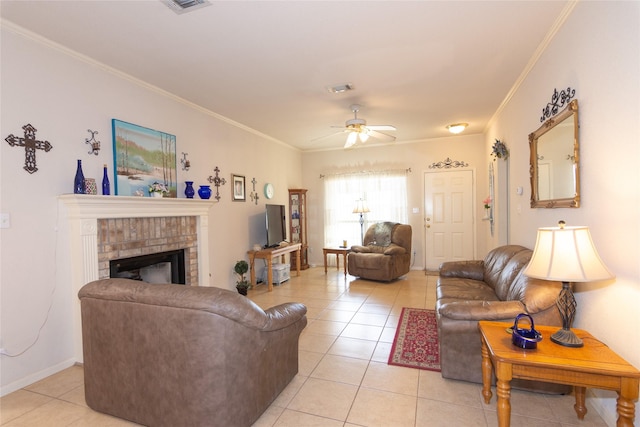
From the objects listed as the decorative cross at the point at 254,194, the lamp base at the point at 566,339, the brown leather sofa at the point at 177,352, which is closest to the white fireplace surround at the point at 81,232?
the brown leather sofa at the point at 177,352

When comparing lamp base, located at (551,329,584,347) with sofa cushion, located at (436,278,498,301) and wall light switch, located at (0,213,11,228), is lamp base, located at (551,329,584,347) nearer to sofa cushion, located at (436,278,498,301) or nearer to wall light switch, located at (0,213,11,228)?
sofa cushion, located at (436,278,498,301)

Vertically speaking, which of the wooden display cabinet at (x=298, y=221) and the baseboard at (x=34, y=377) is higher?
the wooden display cabinet at (x=298, y=221)

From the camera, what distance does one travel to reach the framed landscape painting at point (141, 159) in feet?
10.4

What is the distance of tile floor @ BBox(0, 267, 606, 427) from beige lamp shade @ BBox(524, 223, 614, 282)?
3.25ft

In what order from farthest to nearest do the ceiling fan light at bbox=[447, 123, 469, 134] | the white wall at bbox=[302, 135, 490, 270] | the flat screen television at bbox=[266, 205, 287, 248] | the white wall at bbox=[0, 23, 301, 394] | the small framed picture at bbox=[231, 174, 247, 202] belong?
the white wall at bbox=[302, 135, 490, 270] < the flat screen television at bbox=[266, 205, 287, 248] < the ceiling fan light at bbox=[447, 123, 469, 134] < the small framed picture at bbox=[231, 174, 247, 202] < the white wall at bbox=[0, 23, 301, 394]

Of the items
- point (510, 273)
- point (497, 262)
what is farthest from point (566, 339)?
point (497, 262)

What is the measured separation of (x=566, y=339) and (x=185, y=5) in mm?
3094

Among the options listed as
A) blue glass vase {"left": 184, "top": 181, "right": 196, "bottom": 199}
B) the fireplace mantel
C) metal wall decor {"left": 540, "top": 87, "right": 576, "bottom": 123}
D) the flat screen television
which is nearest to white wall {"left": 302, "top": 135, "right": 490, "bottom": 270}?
the flat screen television

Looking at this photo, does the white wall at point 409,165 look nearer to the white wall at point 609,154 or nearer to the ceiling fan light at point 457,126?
the ceiling fan light at point 457,126

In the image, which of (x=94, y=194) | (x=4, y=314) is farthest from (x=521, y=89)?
(x=4, y=314)

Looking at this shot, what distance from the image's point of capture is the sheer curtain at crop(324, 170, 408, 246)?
259 inches

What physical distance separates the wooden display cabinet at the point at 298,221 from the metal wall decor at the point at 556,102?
4.57m

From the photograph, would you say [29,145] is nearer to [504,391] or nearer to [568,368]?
[504,391]

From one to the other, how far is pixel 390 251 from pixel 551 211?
2983mm
